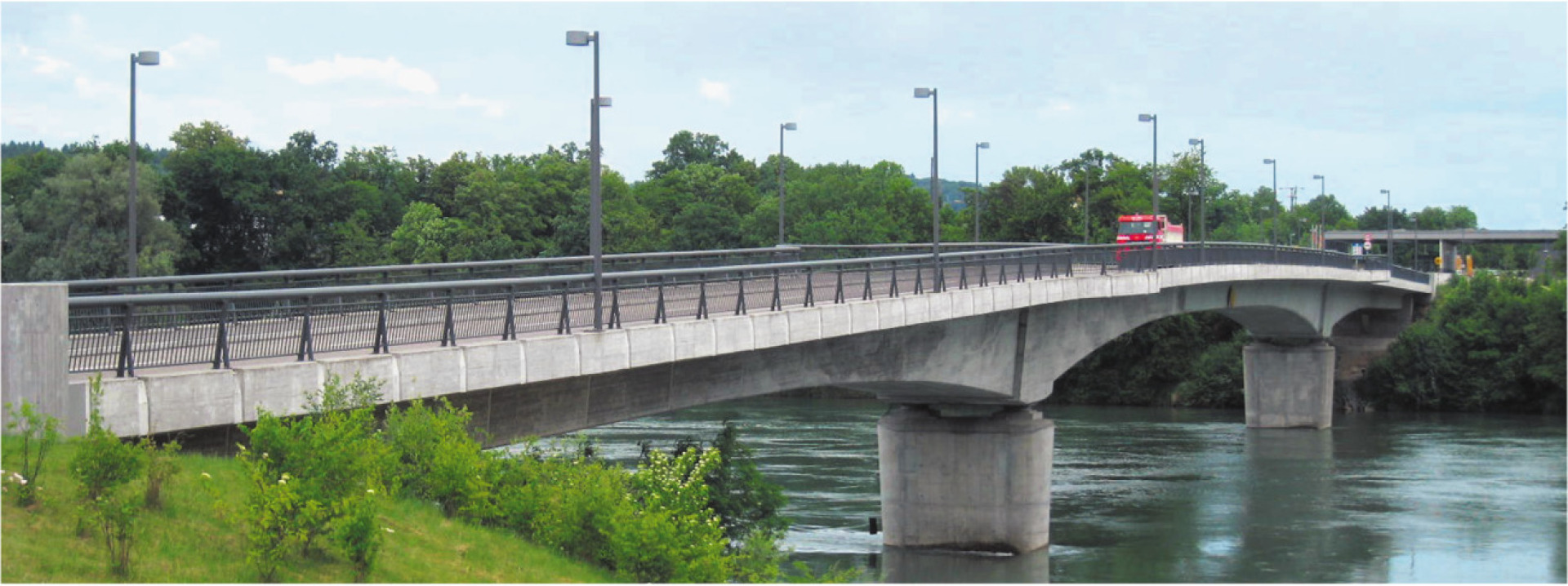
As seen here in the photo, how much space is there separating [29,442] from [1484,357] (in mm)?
77738

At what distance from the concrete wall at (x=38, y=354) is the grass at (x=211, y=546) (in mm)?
427

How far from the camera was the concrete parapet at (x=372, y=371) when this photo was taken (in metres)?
19.0

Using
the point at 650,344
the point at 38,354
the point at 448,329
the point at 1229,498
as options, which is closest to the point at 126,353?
the point at 38,354

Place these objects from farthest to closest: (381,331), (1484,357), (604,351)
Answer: (1484,357) < (604,351) < (381,331)

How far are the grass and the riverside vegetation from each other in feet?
0.07

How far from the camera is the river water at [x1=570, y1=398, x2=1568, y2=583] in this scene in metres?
38.6

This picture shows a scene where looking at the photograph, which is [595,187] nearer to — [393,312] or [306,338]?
[393,312]

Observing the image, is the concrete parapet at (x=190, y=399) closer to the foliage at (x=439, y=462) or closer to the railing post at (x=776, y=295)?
the foliage at (x=439, y=462)

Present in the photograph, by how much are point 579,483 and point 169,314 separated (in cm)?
540

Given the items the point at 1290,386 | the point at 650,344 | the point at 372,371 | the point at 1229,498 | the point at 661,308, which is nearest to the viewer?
the point at 372,371

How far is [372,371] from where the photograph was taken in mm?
19656

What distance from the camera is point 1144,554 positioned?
40.3 meters

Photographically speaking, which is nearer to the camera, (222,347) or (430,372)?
(222,347)

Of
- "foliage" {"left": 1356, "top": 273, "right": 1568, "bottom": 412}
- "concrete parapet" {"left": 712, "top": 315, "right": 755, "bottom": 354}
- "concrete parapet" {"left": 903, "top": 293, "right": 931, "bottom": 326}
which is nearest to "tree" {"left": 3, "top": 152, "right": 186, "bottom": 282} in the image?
"concrete parapet" {"left": 903, "top": 293, "right": 931, "bottom": 326}
